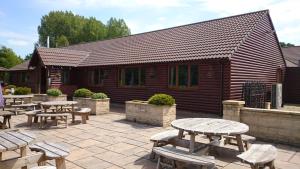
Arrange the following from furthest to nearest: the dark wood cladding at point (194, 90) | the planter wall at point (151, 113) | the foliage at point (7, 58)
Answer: the foliage at point (7, 58), the dark wood cladding at point (194, 90), the planter wall at point (151, 113)

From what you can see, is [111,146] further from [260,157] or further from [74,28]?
[74,28]

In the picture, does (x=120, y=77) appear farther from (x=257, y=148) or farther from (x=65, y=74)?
(x=257, y=148)

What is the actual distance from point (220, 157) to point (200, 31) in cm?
1055

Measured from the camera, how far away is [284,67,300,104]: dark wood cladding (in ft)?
56.0

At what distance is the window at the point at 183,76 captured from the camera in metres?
12.2

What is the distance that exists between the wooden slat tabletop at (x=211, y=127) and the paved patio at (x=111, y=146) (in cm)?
80

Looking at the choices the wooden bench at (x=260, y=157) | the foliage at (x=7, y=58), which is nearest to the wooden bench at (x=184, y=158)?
the wooden bench at (x=260, y=157)

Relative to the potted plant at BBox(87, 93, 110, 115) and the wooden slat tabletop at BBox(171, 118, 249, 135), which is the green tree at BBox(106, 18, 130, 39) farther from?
the wooden slat tabletop at BBox(171, 118, 249, 135)

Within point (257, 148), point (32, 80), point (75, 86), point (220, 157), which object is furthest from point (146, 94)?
point (32, 80)

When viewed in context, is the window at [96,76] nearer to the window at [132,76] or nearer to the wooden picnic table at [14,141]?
the window at [132,76]

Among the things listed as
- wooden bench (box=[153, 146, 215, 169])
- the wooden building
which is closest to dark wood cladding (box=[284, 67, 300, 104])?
the wooden building

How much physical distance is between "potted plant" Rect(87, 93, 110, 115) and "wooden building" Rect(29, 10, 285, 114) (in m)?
2.68

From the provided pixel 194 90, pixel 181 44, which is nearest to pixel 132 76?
pixel 181 44

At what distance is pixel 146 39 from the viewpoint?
18000 mm
